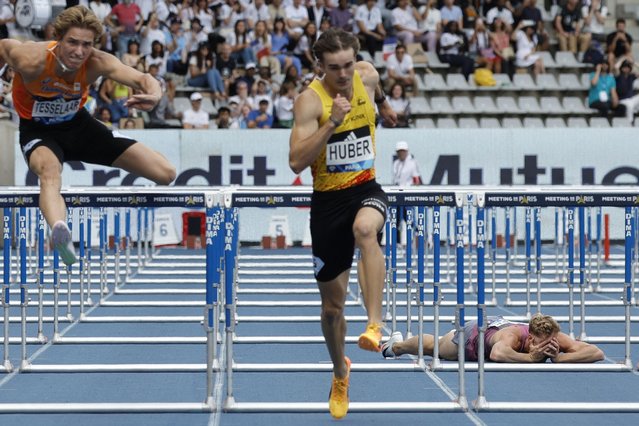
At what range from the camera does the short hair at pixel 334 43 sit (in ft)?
20.4

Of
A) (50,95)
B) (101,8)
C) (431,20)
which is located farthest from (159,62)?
(50,95)

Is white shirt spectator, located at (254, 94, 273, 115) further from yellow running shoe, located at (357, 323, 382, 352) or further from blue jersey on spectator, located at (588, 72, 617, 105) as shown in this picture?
yellow running shoe, located at (357, 323, 382, 352)

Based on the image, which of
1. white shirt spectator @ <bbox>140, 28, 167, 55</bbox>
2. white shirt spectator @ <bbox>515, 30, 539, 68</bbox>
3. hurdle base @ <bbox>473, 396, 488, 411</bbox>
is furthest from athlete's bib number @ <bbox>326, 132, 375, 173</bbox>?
white shirt spectator @ <bbox>515, 30, 539, 68</bbox>

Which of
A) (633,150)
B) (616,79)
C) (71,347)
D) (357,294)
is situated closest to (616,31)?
(616,79)

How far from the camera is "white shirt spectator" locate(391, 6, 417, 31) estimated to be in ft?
76.5

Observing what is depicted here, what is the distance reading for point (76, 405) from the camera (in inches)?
289

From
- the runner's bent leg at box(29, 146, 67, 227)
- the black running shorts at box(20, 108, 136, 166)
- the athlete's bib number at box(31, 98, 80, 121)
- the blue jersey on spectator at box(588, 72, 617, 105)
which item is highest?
the blue jersey on spectator at box(588, 72, 617, 105)

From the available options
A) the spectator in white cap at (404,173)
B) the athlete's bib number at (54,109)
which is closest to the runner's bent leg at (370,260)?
the athlete's bib number at (54,109)

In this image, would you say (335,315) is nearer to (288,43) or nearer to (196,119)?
(196,119)

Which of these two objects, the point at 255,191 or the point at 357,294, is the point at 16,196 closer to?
the point at 255,191

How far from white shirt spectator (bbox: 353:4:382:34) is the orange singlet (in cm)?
1630

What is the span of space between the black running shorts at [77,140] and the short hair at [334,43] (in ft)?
5.25

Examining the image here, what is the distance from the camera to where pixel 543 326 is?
879 centimetres

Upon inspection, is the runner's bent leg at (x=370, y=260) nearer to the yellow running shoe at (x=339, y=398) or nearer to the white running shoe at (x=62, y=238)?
the yellow running shoe at (x=339, y=398)
